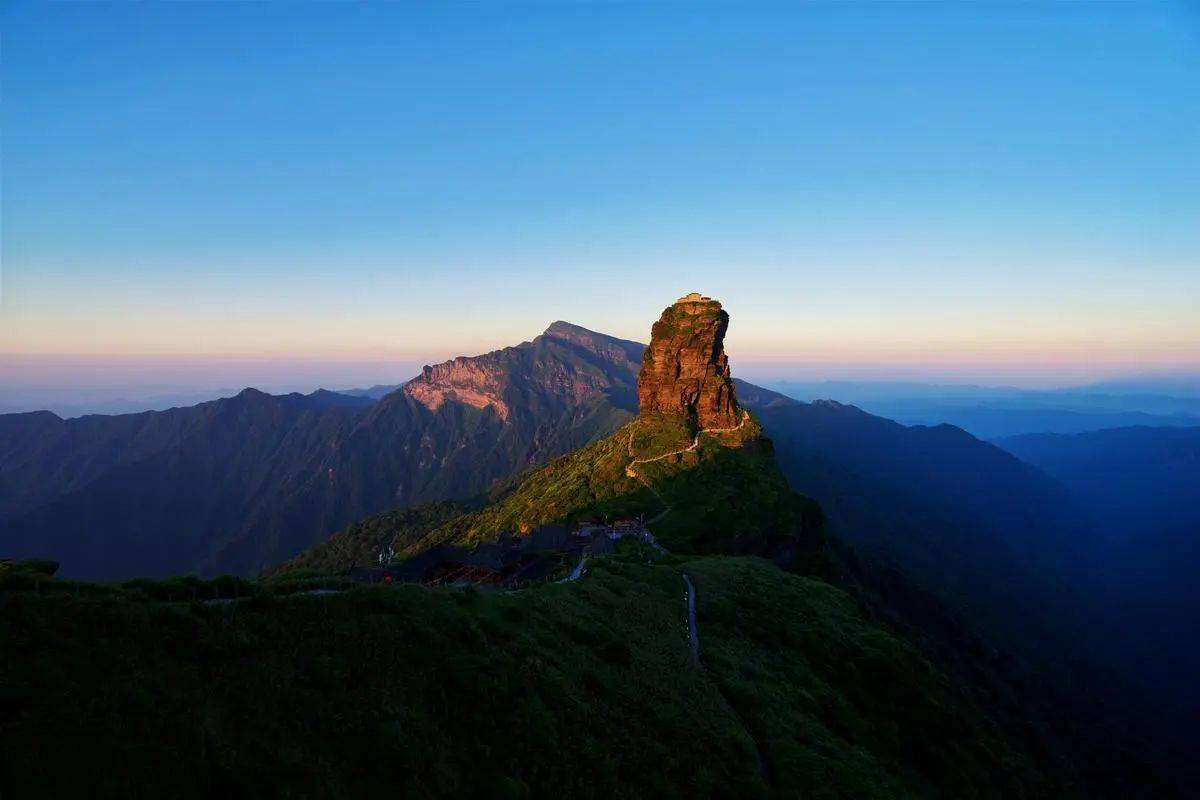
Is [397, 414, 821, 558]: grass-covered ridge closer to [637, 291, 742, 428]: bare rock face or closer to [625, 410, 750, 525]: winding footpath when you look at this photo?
[625, 410, 750, 525]: winding footpath

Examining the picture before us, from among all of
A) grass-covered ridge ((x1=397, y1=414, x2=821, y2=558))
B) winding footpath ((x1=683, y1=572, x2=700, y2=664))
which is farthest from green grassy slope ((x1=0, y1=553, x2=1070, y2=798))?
grass-covered ridge ((x1=397, y1=414, x2=821, y2=558))

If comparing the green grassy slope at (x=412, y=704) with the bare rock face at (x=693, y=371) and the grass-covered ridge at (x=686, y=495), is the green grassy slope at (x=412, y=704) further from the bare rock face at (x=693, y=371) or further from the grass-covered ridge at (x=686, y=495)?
the bare rock face at (x=693, y=371)

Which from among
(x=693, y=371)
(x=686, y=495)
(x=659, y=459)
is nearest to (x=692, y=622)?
(x=686, y=495)

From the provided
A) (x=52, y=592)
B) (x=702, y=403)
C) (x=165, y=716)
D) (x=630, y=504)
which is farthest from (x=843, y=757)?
(x=702, y=403)

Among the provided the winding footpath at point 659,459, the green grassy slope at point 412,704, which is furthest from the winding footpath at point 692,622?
the winding footpath at point 659,459

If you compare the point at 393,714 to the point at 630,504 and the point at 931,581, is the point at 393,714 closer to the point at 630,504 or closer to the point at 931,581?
the point at 630,504

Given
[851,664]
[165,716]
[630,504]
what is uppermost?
[165,716]
